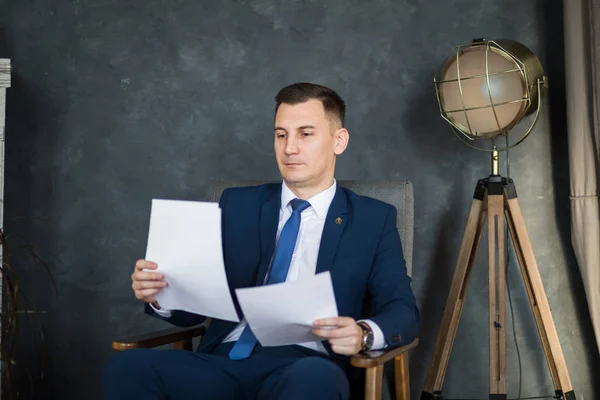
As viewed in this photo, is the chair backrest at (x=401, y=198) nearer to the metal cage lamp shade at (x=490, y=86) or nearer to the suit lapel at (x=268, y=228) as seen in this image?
the suit lapel at (x=268, y=228)

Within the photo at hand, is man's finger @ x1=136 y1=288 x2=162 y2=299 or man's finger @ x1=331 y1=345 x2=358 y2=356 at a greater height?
man's finger @ x1=136 y1=288 x2=162 y2=299

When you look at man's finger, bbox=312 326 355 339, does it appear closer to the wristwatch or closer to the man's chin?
the wristwatch

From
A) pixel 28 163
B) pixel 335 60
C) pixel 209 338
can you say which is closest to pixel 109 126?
pixel 28 163

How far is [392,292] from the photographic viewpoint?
2.13m

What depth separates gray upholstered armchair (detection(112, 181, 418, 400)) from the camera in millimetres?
1855

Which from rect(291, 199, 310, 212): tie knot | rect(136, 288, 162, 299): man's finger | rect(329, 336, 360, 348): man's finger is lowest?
rect(329, 336, 360, 348): man's finger

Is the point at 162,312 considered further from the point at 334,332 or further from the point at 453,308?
the point at 453,308

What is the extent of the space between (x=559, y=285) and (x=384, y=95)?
108cm

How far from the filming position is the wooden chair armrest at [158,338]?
2.00 meters

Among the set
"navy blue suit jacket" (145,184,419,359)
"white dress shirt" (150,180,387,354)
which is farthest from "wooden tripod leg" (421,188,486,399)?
"white dress shirt" (150,180,387,354)

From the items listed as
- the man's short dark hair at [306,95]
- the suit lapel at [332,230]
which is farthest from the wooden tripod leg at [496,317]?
the man's short dark hair at [306,95]

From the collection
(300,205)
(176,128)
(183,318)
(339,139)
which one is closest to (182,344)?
(183,318)

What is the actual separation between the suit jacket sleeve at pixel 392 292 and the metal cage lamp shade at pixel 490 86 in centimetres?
62

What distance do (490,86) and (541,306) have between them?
814 millimetres
